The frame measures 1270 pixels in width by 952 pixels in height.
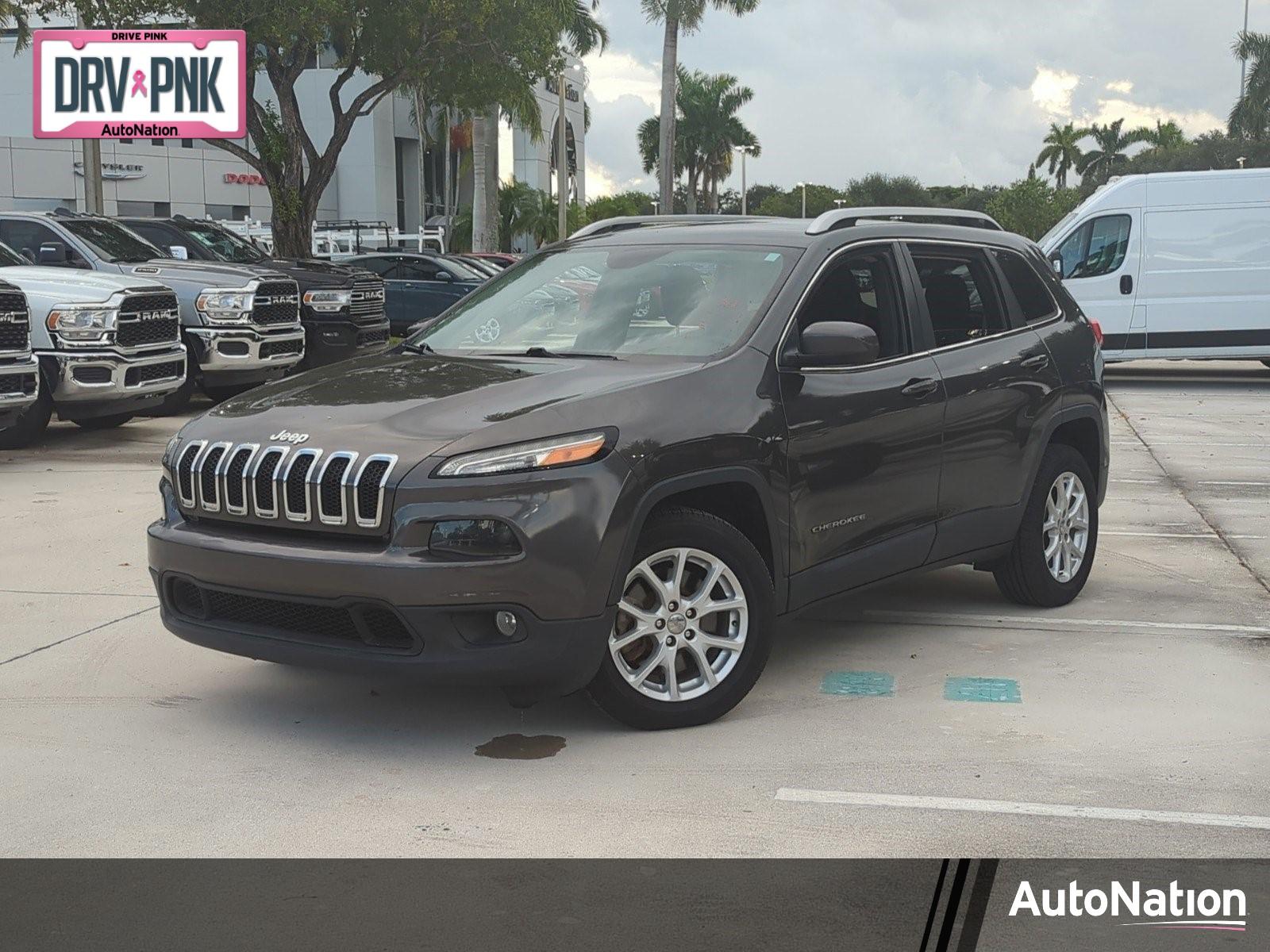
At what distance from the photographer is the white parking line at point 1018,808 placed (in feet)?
14.5

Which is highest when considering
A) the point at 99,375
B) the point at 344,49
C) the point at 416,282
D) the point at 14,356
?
the point at 344,49

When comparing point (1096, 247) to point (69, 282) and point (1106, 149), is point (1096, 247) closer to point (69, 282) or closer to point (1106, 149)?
point (69, 282)

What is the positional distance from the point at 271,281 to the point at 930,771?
12567mm

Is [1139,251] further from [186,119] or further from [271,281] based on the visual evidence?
[186,119]

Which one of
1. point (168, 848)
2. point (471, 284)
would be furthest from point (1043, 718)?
point (471, 284)

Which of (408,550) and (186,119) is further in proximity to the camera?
(186,119)

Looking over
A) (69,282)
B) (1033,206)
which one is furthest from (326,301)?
(1033,206)

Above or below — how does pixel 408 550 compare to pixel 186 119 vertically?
below

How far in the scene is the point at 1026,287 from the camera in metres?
7.20

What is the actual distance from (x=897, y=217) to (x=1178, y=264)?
48.6 ft

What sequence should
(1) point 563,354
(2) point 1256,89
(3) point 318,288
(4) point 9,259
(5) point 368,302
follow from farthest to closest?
(2) point 1256,89, (5) point 368,302, (3) point 318,288, (4) point 9,259, (1) point 563,354

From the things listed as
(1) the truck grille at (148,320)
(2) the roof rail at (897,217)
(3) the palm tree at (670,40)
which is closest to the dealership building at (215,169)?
(3) the palm tree at (670,40)

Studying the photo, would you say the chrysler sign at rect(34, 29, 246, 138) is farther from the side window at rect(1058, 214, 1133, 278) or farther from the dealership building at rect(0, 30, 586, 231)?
the dealership building at rect(0, 30, 586, 231)

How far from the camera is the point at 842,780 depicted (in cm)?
477
